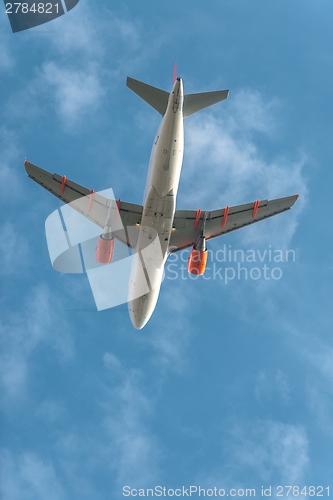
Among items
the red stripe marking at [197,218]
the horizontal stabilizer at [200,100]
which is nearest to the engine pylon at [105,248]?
the red stripe marking at [197,218]

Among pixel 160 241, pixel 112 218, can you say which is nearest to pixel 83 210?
pixel 112 218

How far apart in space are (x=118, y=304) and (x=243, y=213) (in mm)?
12913

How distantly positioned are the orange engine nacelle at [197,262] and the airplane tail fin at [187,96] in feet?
34.9

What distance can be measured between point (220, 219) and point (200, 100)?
392 inches

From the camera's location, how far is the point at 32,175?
4325cm

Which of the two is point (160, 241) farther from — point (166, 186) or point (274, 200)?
point (274, 200)

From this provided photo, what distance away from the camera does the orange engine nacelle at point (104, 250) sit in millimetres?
40688

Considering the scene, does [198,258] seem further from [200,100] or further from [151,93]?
[151,93]

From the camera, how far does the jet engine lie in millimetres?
42062

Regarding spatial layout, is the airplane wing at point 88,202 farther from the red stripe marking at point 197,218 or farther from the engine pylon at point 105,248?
the red stripe marking at point 197,218

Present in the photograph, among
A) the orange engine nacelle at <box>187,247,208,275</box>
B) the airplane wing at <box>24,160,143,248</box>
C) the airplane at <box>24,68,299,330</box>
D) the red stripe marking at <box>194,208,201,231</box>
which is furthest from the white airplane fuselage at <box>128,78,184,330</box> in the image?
the red stripe marking at <box>194,208,201,231</box>

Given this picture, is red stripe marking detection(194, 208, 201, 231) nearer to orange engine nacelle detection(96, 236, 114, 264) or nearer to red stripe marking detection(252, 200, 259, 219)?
red stripe marking detection(252, 200, 259, 219)

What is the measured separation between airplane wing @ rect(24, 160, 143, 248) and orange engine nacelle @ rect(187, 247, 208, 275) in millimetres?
4953

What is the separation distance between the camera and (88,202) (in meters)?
43.4
